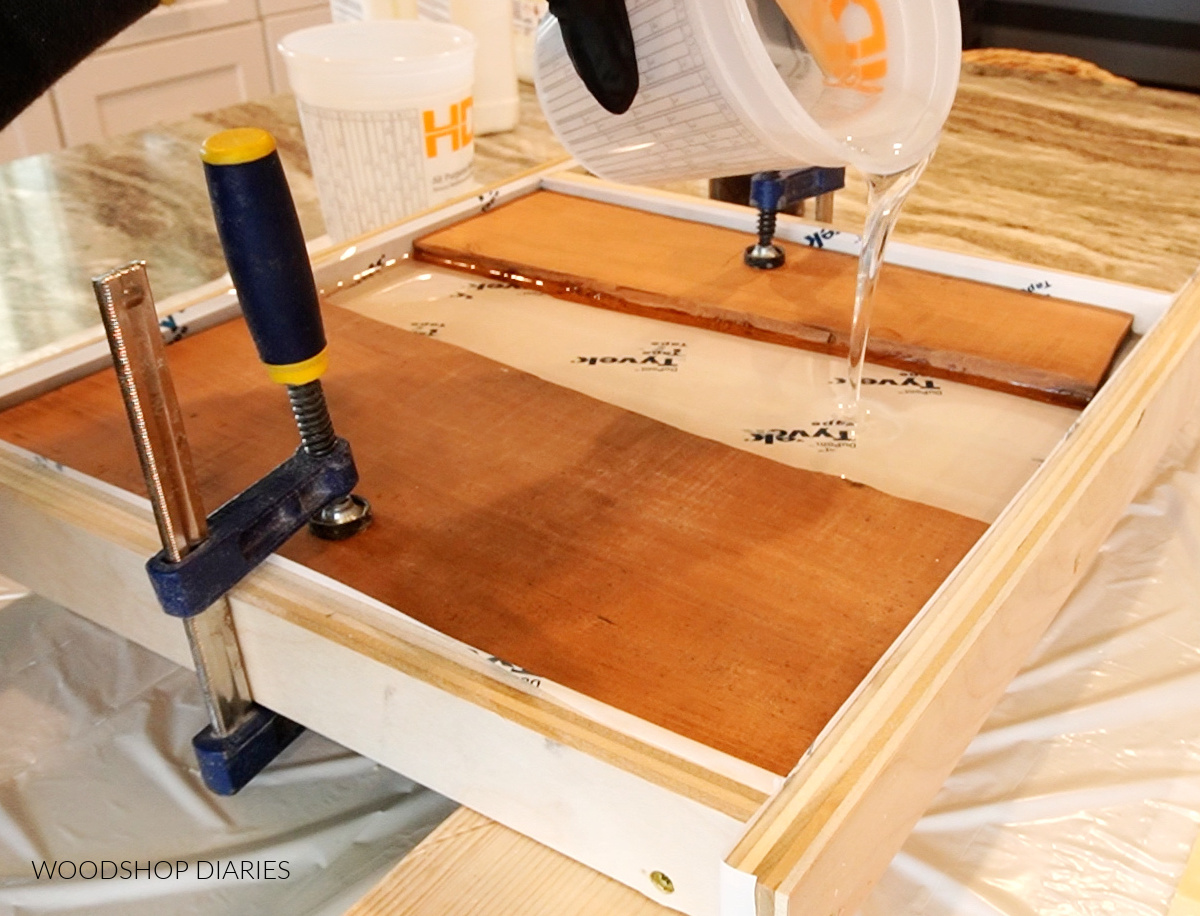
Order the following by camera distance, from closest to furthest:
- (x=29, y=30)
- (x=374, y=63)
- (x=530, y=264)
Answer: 1. (x=29, y=30)
2. (x=530, y=264)
3. (x=374, y=63)

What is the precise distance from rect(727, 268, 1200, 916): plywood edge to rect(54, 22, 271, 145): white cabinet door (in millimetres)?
2104

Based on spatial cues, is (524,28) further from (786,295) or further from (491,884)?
(491,884)

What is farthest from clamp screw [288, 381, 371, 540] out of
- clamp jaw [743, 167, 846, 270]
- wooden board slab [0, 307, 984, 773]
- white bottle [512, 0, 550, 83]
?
white bottle [512, 0, 550, 83]

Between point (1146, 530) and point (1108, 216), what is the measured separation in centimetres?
50

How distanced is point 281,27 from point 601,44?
7.72 feet

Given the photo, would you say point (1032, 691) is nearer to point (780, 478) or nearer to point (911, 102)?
point (780, 478)

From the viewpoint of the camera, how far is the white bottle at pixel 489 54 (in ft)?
4.35

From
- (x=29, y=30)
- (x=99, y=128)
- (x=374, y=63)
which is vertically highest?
(x=29, y=30)

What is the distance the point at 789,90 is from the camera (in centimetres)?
51

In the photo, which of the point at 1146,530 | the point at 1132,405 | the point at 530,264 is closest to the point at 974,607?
the point at 1132,405

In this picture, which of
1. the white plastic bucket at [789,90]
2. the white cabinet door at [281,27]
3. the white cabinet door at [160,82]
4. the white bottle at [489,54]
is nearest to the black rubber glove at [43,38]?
the white plastic bucket at [789,90]

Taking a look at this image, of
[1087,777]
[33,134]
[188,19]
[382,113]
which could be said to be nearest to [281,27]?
[188,19]

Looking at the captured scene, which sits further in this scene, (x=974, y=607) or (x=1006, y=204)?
(x=1006, y=204)

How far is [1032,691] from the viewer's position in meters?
0.62
